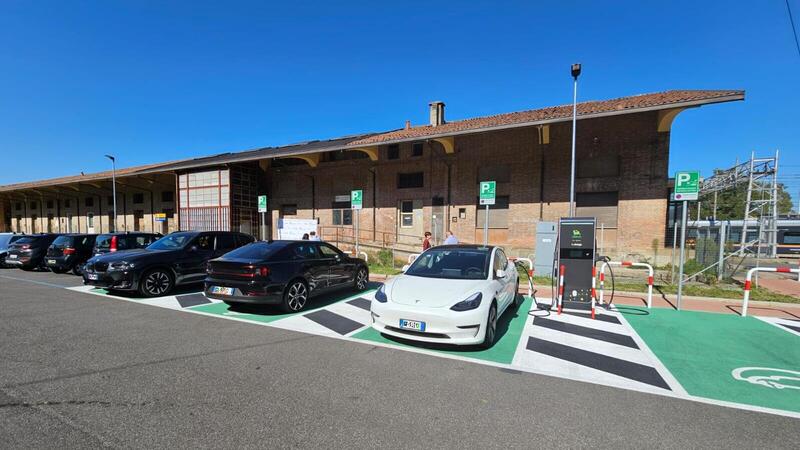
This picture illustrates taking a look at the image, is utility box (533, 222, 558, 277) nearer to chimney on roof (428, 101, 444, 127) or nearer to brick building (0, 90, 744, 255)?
brick building (0, 90, 744, 255)

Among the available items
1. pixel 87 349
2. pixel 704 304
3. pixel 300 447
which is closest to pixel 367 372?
pixel 300 447

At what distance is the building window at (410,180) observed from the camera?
19.1 metres

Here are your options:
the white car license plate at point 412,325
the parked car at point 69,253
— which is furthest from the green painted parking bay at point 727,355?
the parked car at point 69,253

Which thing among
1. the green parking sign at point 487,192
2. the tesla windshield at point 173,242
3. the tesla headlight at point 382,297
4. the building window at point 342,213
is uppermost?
the green parking sign at point 487,192

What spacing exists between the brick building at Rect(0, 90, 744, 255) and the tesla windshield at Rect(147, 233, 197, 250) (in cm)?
1036

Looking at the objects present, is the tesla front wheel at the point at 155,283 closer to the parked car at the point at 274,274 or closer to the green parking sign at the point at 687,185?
the parked car at the point at 274,274

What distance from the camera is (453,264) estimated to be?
19.5 ft

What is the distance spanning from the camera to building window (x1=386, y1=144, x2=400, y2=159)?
1981cm

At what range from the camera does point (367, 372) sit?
4.02 m

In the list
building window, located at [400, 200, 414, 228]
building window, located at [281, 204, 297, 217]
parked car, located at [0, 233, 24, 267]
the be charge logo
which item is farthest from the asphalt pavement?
building window, located at [281, 204, 297, 217]

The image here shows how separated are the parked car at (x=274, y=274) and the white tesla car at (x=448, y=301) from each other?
7.63 feet

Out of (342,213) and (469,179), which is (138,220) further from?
(469,179)

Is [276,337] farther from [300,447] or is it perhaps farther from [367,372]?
[300,447]

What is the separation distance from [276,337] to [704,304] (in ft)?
30.7
